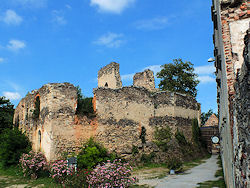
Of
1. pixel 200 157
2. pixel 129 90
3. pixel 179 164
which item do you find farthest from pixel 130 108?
pixel 200 157

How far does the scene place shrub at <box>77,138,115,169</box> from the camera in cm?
1267

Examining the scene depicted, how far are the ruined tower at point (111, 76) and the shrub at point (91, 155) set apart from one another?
887cm

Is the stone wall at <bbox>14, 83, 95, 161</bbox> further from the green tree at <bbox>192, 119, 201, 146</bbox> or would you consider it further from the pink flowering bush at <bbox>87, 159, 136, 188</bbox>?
the green tree at <bbox>192, 119, 201, 146</bbox>

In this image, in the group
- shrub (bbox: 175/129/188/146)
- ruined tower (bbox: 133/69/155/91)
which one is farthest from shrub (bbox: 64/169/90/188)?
ruined tower (bbox: 133/69/155/91)

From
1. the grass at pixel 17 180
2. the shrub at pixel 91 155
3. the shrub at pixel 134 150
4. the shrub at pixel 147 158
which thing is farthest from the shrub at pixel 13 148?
the shrub at pixel 147 158

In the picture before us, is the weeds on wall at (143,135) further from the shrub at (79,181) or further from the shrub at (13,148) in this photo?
the shrub at (79,181)

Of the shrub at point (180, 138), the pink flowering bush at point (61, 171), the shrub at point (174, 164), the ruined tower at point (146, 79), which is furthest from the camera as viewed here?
the ruined tower at point (146, 79)

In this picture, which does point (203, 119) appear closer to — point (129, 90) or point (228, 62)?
point (129, 90)

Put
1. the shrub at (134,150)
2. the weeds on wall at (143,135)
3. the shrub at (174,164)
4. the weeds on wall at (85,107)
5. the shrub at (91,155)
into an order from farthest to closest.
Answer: the weeds on wall at (143,135) → the shrub at (134,150) → the weeds on wall at (85,107) → the shrub at (91,155) → the shrub at (174,164)

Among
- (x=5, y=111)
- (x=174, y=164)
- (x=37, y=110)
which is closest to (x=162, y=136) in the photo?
(x=174, y=164)

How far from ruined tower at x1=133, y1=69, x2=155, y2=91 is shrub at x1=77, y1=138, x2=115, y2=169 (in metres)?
10.1

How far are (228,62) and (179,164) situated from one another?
913 centimetres

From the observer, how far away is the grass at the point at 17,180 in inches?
418

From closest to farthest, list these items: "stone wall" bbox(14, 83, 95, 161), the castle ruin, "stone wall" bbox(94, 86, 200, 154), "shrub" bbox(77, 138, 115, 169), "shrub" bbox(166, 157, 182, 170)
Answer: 1. "shrub" bbox(166, 157, 182, 170)
2. "shrub" bbox(77, 138, 115, 169)
3. "stone wall" bbox(14, 83, 95, 161)
4. the castle ruin
5. "stone wall" bbox(94, 86, 200, 154)
